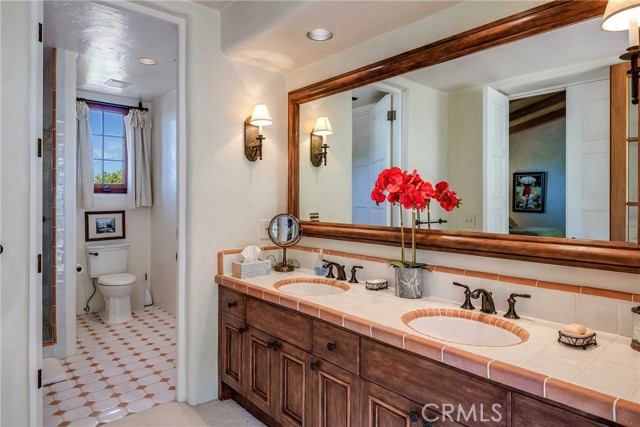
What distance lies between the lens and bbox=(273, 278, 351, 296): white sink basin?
218cm

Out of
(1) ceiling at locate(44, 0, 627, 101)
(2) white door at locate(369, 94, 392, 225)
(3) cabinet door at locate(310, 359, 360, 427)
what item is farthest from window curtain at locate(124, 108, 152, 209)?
(3) cabinet door at locate(310, 359, 360, 427)

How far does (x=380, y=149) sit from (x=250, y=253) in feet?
3.42

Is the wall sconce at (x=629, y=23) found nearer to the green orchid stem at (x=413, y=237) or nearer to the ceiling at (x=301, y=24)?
the ceiling at (x=301, y=24)

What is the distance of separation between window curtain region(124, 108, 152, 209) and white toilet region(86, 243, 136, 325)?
1.83 ft

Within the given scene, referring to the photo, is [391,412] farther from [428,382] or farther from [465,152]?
[465,152]

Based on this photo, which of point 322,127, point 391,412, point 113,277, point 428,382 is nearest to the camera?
point 428,382

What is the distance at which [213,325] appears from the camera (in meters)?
2.47

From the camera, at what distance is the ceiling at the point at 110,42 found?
235 cm

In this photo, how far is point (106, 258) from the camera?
4113 mm

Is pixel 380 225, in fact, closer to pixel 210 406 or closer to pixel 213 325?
pixel 213 325

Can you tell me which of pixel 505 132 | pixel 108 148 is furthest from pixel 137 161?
pixel 505 132

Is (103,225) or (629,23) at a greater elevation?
(629,23)

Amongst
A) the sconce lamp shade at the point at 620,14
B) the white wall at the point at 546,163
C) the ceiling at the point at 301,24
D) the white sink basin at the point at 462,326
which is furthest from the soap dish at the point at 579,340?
the ceiling at the point at 301,24

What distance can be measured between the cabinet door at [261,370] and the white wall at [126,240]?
2869 millimetres
